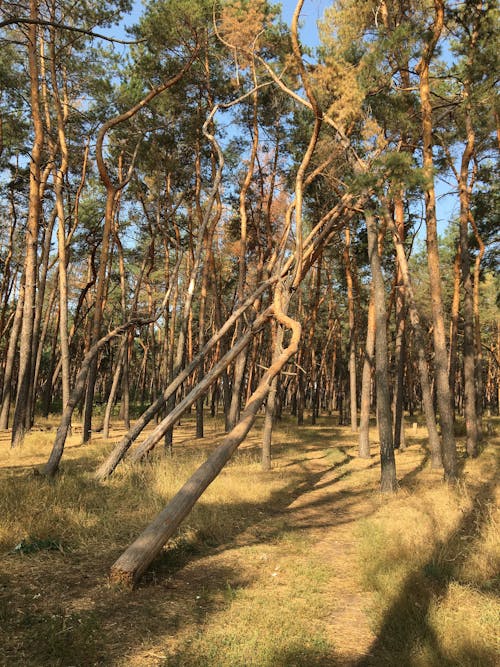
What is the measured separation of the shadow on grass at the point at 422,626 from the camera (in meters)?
3.68

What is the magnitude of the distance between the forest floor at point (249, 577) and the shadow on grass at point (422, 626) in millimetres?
16

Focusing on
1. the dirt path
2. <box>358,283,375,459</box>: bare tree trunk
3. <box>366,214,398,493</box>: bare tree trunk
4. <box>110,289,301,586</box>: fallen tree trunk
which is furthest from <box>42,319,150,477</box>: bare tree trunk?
<box>358,283,375,459</box>: bare tree trunk

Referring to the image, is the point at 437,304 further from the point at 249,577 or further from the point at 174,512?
the point at 174,512

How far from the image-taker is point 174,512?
5574 mm

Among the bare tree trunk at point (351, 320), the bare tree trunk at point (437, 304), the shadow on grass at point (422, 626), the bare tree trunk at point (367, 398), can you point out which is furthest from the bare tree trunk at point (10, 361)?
the shadow on grass at point (422, 626)

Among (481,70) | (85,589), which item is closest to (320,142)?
(481,70)

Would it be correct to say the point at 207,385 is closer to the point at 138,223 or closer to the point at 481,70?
the point at 481,70

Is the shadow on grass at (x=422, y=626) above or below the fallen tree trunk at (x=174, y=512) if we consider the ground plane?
below

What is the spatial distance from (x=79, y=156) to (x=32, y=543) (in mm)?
16842

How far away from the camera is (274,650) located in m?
3.90

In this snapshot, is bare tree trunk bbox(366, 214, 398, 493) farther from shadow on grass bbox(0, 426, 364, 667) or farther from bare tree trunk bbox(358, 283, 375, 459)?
bare tree trunk bbox(358, 283, 375, 459)

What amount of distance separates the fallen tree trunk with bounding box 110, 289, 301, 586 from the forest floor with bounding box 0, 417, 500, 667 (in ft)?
0.70

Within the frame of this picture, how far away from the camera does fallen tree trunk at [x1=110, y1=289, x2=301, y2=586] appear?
497 centimetres

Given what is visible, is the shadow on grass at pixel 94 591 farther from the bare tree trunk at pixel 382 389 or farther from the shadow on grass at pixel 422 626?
the bare tree trunk at pixel 382 389
